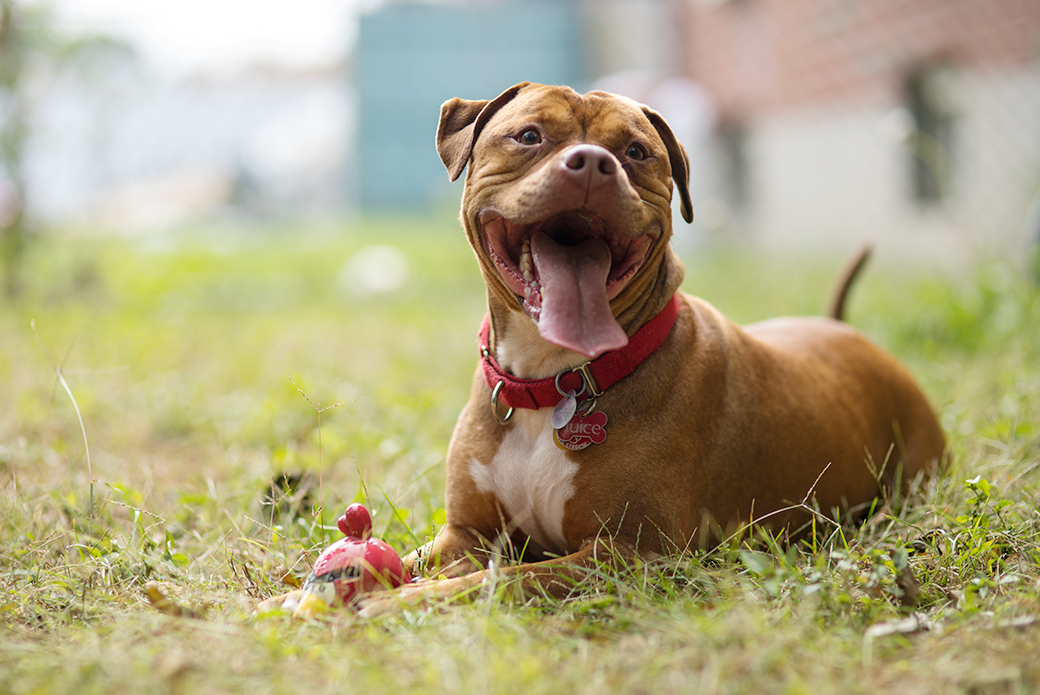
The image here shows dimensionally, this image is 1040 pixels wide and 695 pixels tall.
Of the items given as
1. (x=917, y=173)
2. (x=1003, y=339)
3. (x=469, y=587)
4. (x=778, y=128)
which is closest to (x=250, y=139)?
(x=778, y=128)

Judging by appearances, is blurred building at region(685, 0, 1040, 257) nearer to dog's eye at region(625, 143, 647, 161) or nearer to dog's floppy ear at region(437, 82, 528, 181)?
dog's eye at region(625, 143, 647, 161)

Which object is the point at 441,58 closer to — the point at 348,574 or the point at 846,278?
the point at 846,278

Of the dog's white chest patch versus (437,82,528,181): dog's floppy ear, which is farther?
(437,82,528,181): dog's floppy ear

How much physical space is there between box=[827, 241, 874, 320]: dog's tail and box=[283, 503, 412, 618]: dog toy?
2333 millimetres

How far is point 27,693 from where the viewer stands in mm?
1605

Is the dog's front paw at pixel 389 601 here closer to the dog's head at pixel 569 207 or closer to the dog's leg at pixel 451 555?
the dog's leg at pixel 451 555

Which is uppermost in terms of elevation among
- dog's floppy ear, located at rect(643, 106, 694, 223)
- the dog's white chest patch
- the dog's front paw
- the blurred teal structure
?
the blurred teal structure

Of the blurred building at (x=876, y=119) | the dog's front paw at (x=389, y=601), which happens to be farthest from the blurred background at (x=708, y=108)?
the dog's front paw at (x=389, y=601)

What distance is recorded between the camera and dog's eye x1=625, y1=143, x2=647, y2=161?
2.38 m

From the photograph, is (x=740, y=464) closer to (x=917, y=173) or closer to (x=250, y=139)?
(x=917, y=173)

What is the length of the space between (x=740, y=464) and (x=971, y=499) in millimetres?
623

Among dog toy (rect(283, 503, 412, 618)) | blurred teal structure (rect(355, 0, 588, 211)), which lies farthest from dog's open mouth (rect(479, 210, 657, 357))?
blurred teal structure (rect(355, 0, 588, 211))

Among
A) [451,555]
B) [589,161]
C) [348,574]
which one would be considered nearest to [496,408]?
[451,555]

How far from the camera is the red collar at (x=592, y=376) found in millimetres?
2324
